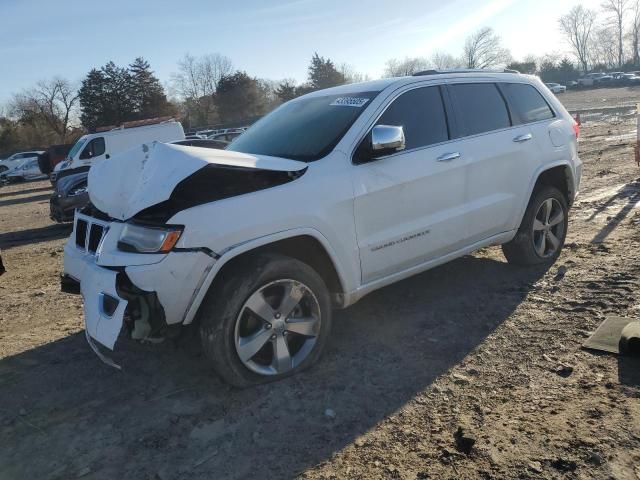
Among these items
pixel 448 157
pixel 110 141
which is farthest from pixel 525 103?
pixel 110 141

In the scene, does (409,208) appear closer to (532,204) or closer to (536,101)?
(532,204)

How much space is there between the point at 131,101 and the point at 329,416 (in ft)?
216

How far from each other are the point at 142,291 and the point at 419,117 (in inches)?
97.8

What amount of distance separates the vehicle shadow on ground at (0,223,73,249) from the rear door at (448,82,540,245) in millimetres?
8954

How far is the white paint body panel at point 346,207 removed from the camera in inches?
122

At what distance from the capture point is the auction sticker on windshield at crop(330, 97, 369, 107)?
4.07 meters

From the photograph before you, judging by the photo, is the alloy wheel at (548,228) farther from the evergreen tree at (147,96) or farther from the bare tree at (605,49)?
the bare tree at (605,49)

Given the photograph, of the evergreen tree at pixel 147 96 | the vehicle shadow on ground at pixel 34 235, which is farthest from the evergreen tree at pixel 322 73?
the vehicle shadow on ground at pixel 34 235

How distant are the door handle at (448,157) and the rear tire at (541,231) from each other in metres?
1.26

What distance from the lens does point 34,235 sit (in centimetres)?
1158

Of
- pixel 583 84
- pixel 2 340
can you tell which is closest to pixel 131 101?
pixel 583 84

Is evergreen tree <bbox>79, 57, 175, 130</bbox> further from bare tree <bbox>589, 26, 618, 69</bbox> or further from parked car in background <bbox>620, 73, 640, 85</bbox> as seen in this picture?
bare tree <bbox>589, 26, 618, 69</bbox>

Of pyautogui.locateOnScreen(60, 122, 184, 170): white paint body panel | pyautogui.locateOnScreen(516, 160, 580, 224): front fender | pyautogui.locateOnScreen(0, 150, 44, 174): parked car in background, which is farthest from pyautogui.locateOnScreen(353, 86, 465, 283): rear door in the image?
pyautogui.locateOnScreen(0, 150, 44, 174): parked car in background

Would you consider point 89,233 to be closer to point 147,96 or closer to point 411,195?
point 411,195
